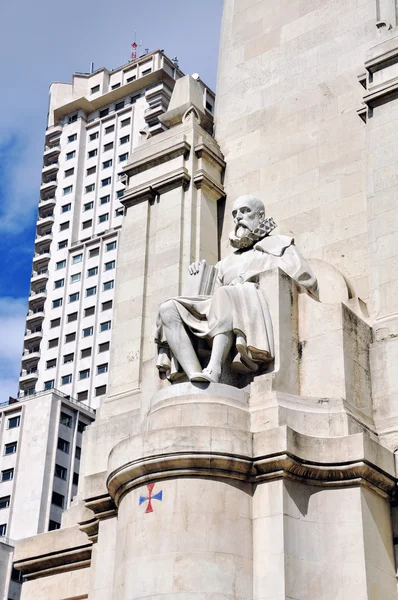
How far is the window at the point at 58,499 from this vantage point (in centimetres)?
7862

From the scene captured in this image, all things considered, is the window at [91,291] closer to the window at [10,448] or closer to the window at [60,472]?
the window at [10,448]

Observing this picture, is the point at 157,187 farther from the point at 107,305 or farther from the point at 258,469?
the point at 107,305

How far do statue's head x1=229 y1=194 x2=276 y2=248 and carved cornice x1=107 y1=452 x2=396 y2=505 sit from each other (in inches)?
200

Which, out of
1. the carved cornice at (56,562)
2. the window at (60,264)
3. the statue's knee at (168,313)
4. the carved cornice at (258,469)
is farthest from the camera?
the window at (60,264)

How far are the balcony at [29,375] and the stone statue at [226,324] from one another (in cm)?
7973

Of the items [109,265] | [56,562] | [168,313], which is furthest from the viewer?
[109,265]

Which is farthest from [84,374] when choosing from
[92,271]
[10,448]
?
[10,448]

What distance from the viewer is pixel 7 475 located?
267 ft

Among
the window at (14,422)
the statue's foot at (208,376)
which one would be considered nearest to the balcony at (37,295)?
the window at (14,422)

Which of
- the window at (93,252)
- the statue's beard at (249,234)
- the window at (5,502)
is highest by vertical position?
the window at (93,252)

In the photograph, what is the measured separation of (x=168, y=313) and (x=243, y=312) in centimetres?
126

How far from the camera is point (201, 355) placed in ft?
57.1

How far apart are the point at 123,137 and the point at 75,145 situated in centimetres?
656

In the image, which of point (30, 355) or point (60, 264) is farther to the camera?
point (60, 264)
